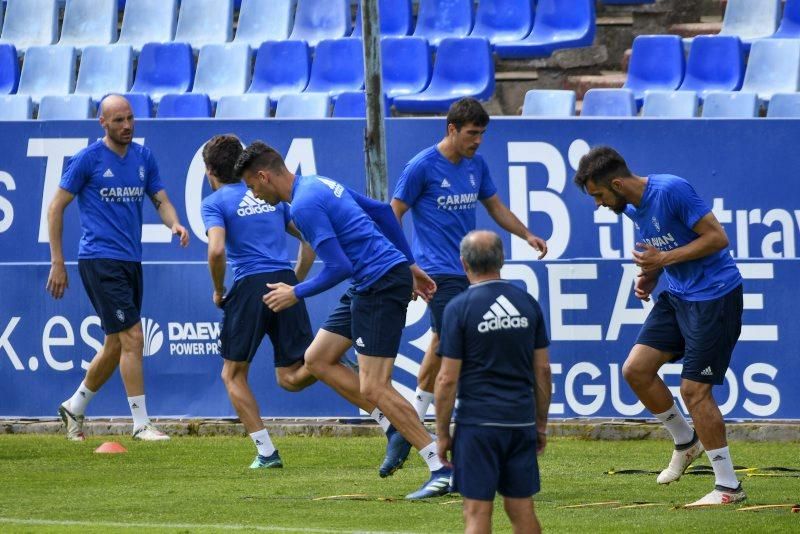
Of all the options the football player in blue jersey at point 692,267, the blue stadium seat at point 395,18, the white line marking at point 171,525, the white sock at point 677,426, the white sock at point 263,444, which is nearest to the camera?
the white line marking at point 171,525

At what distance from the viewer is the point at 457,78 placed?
16.5 metres

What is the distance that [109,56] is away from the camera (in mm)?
18484

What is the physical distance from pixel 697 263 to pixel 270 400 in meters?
4.56

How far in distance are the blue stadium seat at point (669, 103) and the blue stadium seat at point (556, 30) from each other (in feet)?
6.41

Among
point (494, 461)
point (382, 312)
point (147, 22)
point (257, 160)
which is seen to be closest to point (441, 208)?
point (382, 312)

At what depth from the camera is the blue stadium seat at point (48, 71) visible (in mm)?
18531

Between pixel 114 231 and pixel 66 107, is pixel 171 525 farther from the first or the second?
pixel 66 107

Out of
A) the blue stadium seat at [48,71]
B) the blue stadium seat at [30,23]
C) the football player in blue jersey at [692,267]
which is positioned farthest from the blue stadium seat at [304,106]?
the football player in blue jersey at [692,267]

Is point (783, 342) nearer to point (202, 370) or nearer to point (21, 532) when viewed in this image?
point (202, 370)

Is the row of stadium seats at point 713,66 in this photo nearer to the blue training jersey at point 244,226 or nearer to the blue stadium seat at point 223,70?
the blue stadium seat at point 223,70

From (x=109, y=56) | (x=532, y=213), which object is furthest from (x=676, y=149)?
(x=109, y=56)

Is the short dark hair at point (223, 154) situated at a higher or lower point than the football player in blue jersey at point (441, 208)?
higher

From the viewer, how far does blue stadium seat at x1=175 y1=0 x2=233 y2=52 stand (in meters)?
18.7

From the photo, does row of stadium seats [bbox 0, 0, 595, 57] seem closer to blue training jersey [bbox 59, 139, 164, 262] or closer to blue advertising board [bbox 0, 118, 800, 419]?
blue advertising board [bbox 0, 118, 800, 419]
